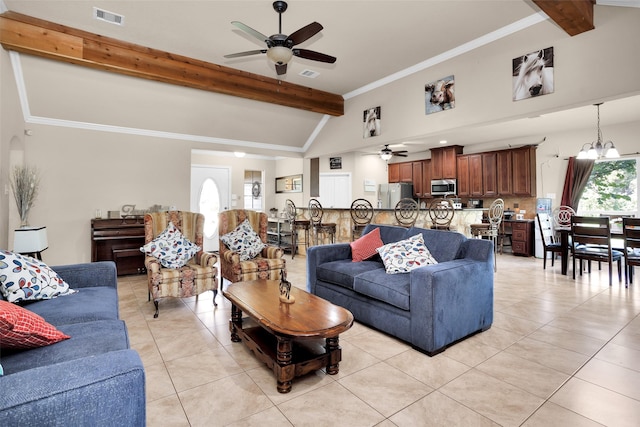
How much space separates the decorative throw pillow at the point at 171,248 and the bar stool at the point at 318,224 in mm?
2932

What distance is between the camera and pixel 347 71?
490 cm

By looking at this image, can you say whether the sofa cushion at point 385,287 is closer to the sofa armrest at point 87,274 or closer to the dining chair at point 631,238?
the sofa armrest at point 87,274

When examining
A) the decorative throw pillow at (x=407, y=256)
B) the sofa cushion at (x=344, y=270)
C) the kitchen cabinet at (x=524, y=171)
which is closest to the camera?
the decorative throw pillow at (x=407, y=256)

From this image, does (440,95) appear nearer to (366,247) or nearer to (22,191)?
(366,247)

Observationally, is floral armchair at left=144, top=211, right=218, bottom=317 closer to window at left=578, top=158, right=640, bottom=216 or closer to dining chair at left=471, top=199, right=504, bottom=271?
dining chair at left=471, top=199, right=504, bottom=271

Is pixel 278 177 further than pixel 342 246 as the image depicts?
Yes

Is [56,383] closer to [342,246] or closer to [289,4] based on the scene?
[342,246]

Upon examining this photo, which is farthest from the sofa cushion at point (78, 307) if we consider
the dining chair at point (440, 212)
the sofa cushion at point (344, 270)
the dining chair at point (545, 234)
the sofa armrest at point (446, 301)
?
the dining chair at point (545, 234)

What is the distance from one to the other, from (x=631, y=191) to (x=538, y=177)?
150 cm

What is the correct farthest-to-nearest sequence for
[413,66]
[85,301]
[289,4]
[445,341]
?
[413,66]
[289,4]
[445,341]
[85,301]

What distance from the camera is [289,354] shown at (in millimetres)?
1985

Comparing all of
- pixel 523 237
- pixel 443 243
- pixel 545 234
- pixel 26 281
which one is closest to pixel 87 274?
pixel 26 281

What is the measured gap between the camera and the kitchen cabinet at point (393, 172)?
9198 millimetres

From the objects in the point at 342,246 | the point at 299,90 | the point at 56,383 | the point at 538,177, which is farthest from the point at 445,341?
the point at 538,177
